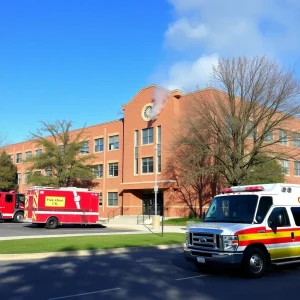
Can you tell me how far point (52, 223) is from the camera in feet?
94.6

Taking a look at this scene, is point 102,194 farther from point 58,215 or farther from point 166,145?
point 58,215

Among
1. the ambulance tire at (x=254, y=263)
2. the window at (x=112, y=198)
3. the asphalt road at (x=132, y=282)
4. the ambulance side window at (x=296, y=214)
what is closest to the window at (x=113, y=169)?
the window at (x=112, y=198)

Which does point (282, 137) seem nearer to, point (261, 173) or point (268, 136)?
point (268, 136)

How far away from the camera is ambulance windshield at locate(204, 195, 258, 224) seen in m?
10.5

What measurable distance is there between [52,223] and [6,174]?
3356cm

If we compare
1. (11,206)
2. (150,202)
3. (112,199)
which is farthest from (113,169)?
(11,206)

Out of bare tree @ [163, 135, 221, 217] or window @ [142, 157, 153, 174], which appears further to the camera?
window @ [142, 157, 153, 174]

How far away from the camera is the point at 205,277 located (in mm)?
10008

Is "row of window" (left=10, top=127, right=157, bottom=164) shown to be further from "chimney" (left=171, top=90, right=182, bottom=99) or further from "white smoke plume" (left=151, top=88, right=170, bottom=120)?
"chimney" (left=171, top=90, right=182, bottom=99)

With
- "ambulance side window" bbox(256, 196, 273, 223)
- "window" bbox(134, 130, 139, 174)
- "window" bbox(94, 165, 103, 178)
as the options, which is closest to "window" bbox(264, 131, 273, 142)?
"window" bbox(134, 130, 139, 174)

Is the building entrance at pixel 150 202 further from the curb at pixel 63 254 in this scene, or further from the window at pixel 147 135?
the curb at pixel 63 254

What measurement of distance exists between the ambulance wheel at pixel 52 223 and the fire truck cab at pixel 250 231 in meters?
19.4

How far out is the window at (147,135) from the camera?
4388cm

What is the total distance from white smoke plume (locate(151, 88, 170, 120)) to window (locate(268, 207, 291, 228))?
106 feet
